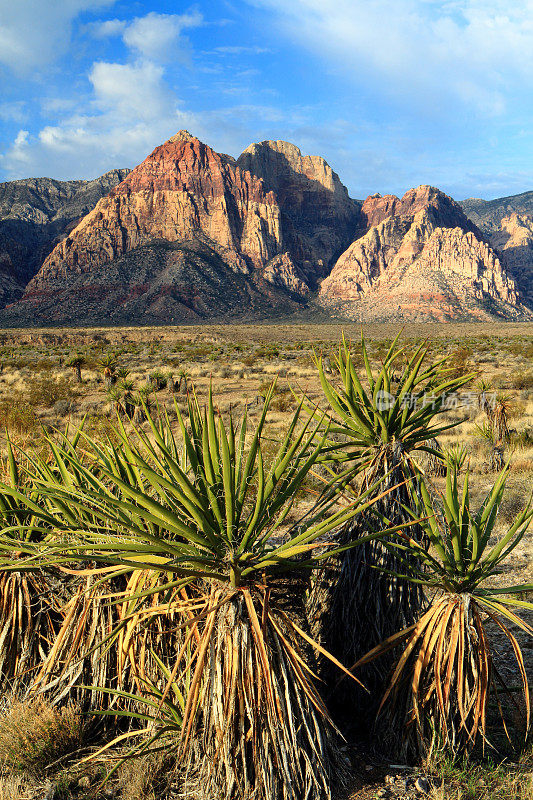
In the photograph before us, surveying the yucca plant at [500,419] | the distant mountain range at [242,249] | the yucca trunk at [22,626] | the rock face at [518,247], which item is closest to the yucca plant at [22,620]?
the yucca trunk at [22,626]

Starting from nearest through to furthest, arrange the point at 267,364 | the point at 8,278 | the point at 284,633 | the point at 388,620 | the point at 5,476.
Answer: the point at 284,633, the point at 388,620, the point at 5,476, the point at 267,364, the point at 8,278

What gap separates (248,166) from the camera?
176250 millimetres

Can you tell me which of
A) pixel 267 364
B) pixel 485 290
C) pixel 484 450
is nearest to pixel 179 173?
pixel 485 290

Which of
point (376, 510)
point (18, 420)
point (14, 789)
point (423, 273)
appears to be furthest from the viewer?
point (423, 273)

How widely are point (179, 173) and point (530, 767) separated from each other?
17550cm

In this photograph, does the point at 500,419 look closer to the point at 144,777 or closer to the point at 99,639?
the point at 99,639

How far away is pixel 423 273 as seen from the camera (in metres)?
140

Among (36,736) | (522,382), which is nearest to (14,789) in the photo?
(36,736)

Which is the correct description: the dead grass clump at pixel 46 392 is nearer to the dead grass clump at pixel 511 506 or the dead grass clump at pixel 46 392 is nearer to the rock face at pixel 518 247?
the dead grass clump at pixel 511 506

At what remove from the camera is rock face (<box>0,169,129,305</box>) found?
143000 mm

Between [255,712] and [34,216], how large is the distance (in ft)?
639

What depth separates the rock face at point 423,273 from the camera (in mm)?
127688

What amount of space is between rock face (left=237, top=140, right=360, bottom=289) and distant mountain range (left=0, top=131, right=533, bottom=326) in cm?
56

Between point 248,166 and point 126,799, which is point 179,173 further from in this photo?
point 126,799
